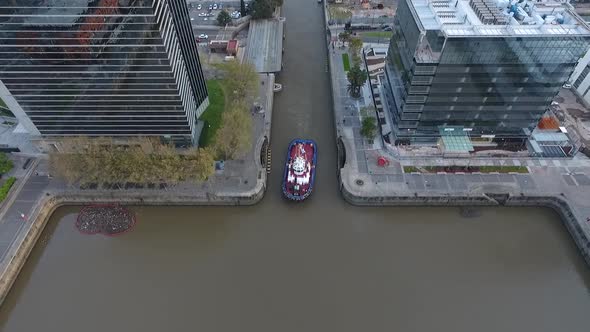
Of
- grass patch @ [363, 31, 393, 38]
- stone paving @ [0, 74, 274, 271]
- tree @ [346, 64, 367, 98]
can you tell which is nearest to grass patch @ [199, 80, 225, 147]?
stone paving @ [0, 74, 274, 271]

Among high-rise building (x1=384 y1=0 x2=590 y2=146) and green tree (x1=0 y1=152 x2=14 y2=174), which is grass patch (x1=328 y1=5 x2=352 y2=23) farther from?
green tree (x1=0 y1=152 x2=14 y2=174)

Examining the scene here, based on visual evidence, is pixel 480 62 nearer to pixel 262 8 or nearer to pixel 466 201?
pixel 466 201

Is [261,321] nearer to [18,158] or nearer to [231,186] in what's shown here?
[231,186]

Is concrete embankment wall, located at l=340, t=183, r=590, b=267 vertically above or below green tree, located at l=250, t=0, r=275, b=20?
below

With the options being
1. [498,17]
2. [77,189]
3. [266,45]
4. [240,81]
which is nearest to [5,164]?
[77,189]

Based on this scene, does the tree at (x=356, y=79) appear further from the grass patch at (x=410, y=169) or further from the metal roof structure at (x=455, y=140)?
the grass patch at (x=410, y=169)

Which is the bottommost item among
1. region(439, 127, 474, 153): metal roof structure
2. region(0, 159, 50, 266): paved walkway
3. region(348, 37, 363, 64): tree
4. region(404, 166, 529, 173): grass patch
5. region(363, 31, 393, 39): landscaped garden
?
region(0, 159, 50, 266): paved walkway
